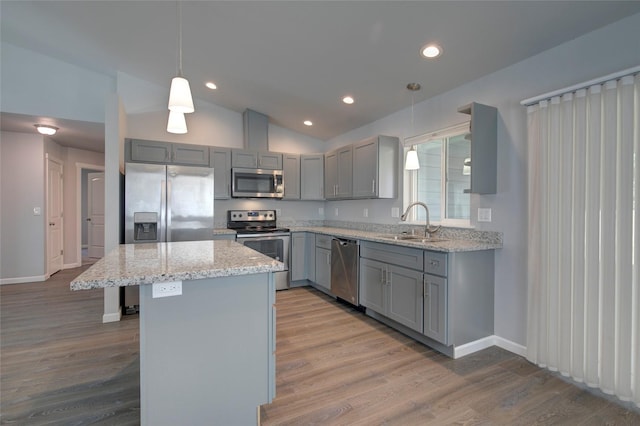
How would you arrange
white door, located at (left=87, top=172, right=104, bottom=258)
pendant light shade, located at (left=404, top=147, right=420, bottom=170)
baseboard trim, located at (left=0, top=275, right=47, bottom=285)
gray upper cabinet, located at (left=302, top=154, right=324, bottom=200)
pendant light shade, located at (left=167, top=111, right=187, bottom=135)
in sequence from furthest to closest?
1. white door, located at (left=87, top=172, right=104, bottom=258)
2. gray upper cabinet, located at (left=302, top=154, right=324, bottom=200)
3. baseboard trim, located at (left=0, top=275, right=47, bottom=285)
4. pendant light shade, located at (left=404, top=147, right=420, bottom=170)
5. pendant light shade, located at (left=167, top=111, right=187, bottom=135)

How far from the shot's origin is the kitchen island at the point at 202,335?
1.38m

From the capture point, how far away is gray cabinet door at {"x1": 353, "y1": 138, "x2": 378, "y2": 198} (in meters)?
3.70

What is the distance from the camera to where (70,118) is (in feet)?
13.7

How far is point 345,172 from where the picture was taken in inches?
169

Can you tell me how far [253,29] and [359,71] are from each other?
41.3 inches

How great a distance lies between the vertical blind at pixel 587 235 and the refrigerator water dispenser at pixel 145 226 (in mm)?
3746

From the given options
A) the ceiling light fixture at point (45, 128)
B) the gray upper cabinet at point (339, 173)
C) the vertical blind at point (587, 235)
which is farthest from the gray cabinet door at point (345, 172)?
the ceiling light fixture at point (45, 128)

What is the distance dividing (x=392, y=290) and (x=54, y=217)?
248 inches

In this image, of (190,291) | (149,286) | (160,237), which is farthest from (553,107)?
(160,237)

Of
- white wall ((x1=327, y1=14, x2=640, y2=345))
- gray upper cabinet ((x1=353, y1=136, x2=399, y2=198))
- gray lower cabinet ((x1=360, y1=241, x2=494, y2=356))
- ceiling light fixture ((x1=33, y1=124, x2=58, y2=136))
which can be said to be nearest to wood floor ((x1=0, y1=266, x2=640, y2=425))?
gray lower cabinet ((x1=360, y1=241, x2=494, y2=356))

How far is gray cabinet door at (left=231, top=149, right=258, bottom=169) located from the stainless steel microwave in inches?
3.6

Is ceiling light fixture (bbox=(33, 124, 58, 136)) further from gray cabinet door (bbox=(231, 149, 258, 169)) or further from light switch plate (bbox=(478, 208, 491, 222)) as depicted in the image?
light switch plate (bbox=(478, 208, 491, 222))

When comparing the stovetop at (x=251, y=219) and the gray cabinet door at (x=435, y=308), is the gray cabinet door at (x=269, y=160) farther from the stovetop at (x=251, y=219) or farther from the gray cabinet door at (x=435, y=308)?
the gray cabinet door at (x=435, y=308)

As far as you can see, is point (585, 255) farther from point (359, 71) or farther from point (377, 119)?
point (377, 119)
